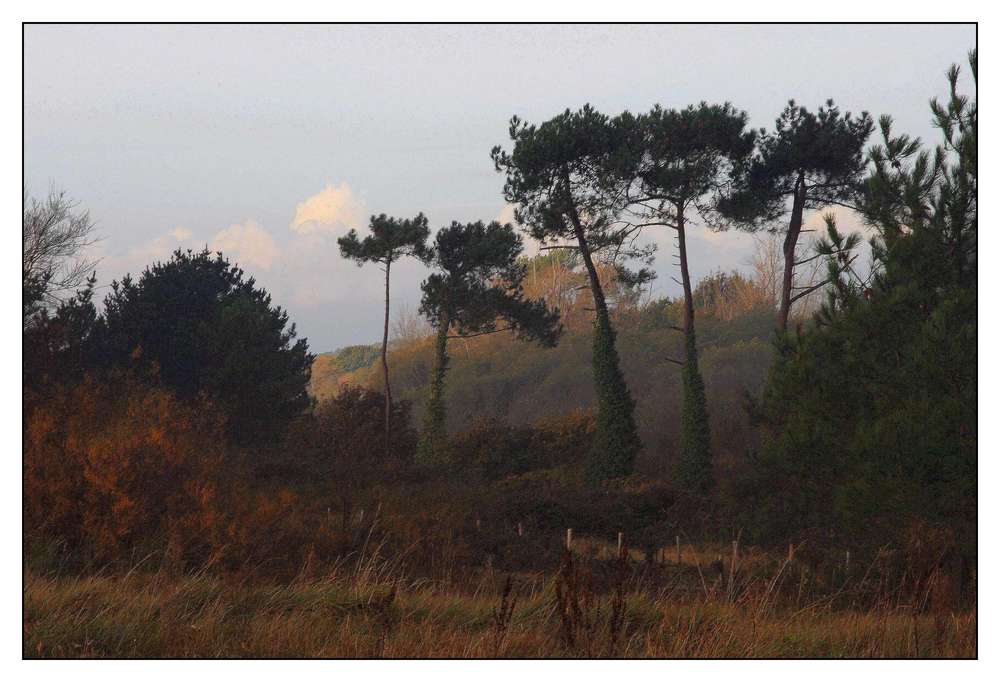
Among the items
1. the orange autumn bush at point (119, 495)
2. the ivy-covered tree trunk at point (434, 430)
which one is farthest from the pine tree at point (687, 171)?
the orange autumn bush at point (119, 495)

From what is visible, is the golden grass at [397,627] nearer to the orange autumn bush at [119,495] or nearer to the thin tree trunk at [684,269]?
the orange autumn bush at [119,495]

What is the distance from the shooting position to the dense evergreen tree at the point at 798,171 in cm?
2861

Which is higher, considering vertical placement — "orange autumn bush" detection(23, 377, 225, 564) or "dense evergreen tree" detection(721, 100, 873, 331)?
"dense evergreen tree" detection(721, 100, 873, 331)

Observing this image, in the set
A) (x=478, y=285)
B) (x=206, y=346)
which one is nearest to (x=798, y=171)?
(x=478, y=285)

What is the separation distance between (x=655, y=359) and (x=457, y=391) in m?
10.3

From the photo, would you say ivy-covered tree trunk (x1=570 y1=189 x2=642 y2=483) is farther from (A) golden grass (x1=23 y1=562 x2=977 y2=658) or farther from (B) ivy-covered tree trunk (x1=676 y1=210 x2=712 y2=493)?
(A) golden grass (x1=23 y1=562 x2=977 y2=658)

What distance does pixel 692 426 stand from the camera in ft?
93.0

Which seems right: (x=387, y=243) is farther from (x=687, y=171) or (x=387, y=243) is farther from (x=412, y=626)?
(x=412, y=626)

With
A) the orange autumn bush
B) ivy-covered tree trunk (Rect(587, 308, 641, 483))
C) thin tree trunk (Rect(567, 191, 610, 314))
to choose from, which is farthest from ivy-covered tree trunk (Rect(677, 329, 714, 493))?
the orange autumn bush

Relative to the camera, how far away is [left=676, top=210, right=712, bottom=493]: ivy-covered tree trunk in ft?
92.0

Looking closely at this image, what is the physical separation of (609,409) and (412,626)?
23031 millimetres

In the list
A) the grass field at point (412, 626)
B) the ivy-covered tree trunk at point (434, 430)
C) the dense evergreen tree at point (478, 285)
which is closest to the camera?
the grass field at point (412, 626)

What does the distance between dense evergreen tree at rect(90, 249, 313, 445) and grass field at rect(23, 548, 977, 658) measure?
79.9 ft

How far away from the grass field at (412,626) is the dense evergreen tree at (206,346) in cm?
2434
